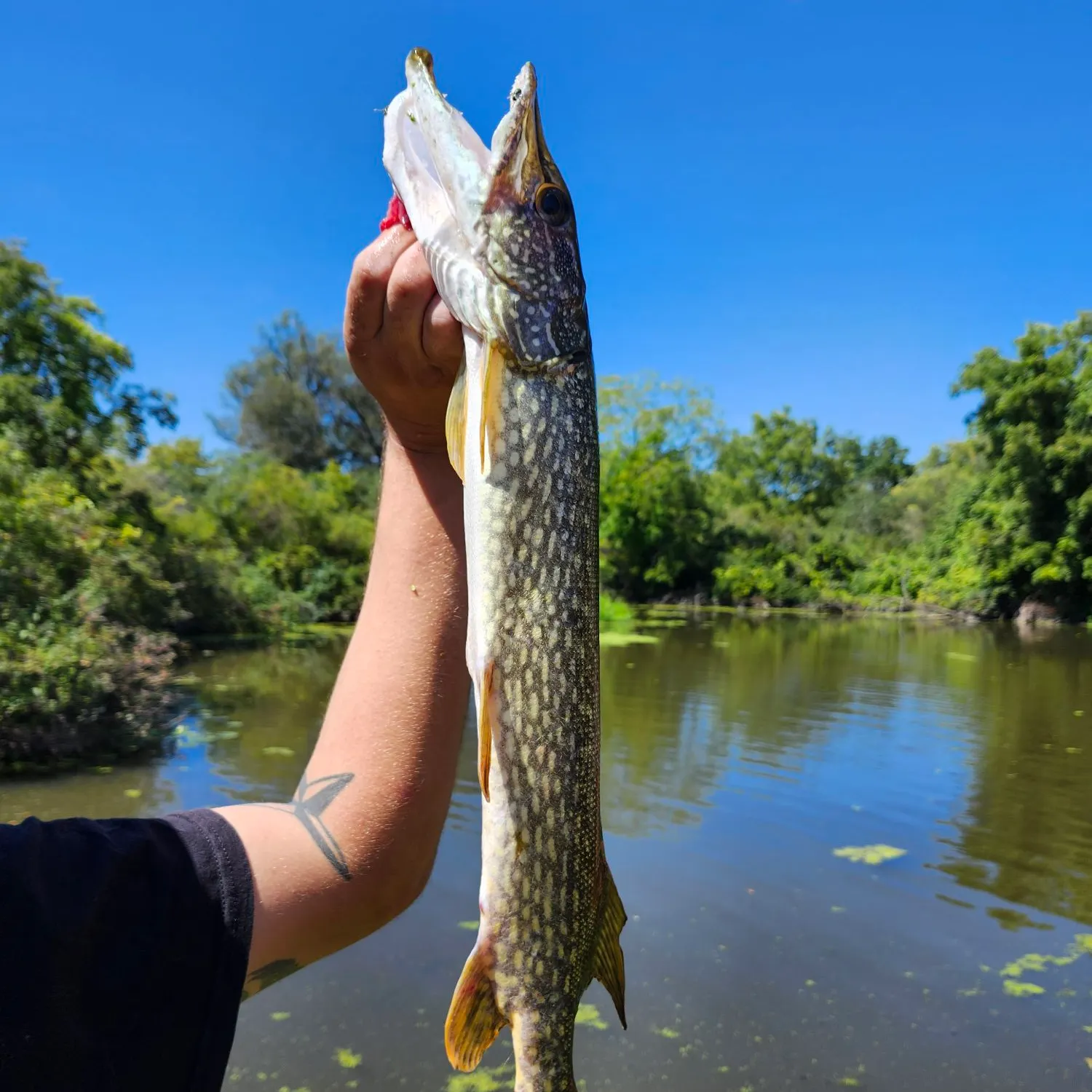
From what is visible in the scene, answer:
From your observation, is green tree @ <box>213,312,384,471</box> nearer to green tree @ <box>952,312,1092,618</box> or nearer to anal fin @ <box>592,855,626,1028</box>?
green tree @ <box>952,312,1092,618</box>

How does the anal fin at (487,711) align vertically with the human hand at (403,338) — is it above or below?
below

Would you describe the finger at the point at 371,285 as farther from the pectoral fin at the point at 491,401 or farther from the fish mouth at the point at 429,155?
the pectoral fin at the point at 491,401

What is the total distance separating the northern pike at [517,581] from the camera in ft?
5.12

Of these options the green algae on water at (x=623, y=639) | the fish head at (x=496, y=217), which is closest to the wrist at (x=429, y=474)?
the fish head at (x=496, y=217)

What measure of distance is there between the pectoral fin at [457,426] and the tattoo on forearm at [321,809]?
0.65m

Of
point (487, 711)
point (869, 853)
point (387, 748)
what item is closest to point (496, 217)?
point (487, 711)

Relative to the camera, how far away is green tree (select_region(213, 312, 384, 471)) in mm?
41688

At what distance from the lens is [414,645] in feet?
5.51

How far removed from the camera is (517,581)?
157 centimetres

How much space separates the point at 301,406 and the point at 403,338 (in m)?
42.2

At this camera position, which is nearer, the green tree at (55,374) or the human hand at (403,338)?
the human hand at (403,338)

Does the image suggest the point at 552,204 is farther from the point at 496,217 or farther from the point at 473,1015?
the point at 473,1015

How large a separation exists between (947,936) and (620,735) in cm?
556

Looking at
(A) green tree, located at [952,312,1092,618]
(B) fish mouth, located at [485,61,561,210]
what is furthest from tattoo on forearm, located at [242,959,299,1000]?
(A) green tree, located at [952,312,1092,618]
